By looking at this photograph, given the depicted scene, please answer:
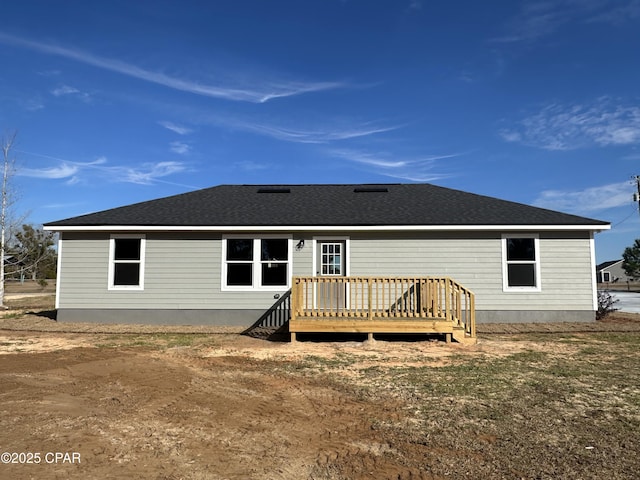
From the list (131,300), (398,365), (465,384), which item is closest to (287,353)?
(398,365)

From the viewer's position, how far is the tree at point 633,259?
48844 millimetres

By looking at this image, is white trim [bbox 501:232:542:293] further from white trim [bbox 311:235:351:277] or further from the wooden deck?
white trim [bbox 311:235:351:277]

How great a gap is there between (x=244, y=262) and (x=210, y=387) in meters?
6.26

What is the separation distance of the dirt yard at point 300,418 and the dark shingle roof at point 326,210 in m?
4.39

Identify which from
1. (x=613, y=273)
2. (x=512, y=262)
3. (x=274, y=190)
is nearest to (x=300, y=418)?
(x=512, y=262)

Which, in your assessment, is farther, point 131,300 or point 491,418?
point 131,300

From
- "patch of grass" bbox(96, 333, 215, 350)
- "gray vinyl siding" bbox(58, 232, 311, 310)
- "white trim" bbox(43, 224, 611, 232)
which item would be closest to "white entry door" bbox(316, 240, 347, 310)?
"gray vinyl siding" bbox(58, 232, 311, 310)

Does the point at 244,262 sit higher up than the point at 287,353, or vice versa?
the point at 244,262

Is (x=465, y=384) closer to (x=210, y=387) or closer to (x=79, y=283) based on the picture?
(x=210, y=387)

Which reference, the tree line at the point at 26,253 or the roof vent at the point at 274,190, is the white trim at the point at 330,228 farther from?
the tree line at the point at 26,253

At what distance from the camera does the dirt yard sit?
334 cm

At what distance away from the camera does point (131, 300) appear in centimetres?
1180

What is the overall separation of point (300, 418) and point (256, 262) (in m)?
7.53

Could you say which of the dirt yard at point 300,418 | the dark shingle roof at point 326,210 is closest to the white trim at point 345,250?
the dark shingle roof at point 326,210
